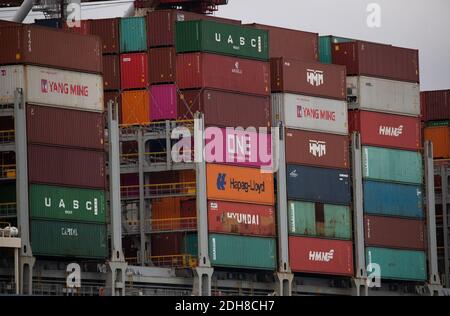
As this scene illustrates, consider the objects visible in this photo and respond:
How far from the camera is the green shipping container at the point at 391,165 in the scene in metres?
77.8

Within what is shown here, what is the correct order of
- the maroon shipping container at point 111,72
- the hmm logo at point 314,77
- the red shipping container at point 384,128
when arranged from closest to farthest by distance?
the maroon shipping container at point 111,72
the hmm logo at point 314,77
the red shipping container at point 384,128

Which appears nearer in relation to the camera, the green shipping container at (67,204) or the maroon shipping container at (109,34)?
the green shipping container at (67,204)

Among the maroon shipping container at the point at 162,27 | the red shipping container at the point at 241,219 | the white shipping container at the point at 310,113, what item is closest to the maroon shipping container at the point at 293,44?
the white shipping container at the point at 310,113

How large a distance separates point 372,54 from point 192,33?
13.2 metres

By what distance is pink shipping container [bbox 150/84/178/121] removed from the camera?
2709 inches

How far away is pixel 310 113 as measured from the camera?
243ft

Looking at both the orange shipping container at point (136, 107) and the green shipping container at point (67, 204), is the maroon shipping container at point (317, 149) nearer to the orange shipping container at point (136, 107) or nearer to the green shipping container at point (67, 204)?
the orange shipping container at point (136, 107)

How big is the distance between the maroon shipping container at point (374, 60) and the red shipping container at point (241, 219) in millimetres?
10609

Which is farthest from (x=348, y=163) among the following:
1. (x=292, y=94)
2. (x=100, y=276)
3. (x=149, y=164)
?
(x=100, y=276)

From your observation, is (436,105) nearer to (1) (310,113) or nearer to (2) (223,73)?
(1) (310,113)

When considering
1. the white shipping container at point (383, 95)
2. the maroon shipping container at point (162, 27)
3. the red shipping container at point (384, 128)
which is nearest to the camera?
the maroon shipping container at point (162, 27)

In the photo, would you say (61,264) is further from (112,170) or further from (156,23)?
(156,23)

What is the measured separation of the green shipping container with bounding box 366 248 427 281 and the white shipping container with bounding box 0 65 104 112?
18.6 metres

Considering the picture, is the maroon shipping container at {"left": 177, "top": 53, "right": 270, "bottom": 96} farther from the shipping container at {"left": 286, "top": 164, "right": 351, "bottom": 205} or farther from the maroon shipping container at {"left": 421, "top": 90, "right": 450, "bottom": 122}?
the maroon shipping container at {"left": 421, "top": 90, "right": 450, "bottom": 122}
